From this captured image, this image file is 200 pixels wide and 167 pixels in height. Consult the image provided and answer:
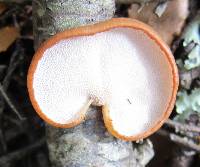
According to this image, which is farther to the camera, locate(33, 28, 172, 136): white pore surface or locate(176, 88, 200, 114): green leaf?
locate(176, 88, 200, 114): green leaf

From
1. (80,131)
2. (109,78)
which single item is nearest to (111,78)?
(109,78)

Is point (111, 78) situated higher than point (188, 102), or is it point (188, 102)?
point (111, 78)

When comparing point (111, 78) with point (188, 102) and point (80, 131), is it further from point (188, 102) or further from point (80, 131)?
point (188, 102)

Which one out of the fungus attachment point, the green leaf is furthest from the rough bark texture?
the green leaf

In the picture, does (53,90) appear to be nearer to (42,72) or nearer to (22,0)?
(42,72)

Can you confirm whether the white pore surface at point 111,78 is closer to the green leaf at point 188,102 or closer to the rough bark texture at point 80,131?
the rough bark texture at point 80,131

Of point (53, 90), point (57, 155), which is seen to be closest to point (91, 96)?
point (53, 90)

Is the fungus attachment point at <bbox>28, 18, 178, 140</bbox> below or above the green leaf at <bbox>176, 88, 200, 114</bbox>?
above

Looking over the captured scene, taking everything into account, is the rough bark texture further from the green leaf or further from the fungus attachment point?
the green leaf
